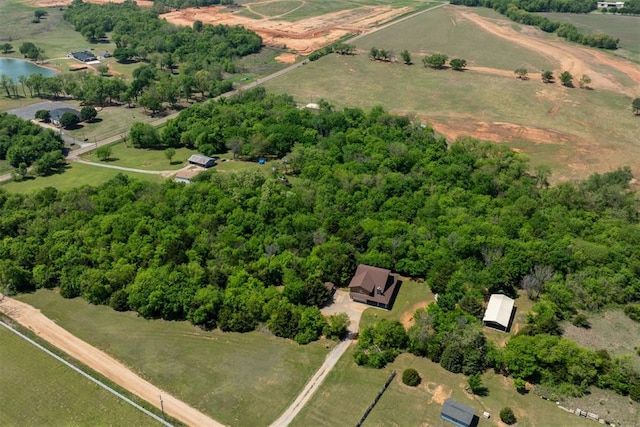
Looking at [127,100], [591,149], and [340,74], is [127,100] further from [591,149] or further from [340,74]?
[591,149]

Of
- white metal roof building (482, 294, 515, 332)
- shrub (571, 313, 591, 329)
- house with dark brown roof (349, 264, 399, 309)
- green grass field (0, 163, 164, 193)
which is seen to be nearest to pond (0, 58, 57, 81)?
green grass field (0, 163, 164, 193)

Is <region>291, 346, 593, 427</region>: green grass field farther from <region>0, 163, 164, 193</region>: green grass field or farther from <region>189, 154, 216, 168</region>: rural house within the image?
<region>0, 163, 164, 193</region>: green grass field

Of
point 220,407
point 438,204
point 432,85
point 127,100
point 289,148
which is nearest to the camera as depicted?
point 220,407

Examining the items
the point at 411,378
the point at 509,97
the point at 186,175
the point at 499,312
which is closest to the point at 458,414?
the point at 411,378

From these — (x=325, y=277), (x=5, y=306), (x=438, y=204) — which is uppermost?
(x=438, y=204)

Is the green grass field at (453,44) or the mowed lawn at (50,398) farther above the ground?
the green grass field at (453,44)

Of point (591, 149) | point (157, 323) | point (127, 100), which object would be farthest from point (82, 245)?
point (591, 149)

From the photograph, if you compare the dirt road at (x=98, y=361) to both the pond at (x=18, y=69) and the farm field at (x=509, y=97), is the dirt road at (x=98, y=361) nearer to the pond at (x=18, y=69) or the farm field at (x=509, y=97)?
the farm field at (x=509, y=97)

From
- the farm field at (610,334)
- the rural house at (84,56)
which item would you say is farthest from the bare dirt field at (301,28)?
the farm field at (610,334)
